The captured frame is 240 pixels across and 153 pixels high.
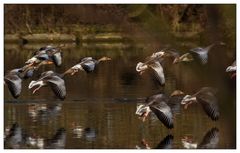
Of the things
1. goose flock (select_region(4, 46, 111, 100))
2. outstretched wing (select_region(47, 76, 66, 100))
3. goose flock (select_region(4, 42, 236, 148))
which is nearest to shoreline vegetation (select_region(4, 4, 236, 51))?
goose flock (select_region(4, 42, 236, 148))

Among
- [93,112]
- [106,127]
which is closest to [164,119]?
[106,127]

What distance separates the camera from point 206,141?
7258 mm

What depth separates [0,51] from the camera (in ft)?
14.7

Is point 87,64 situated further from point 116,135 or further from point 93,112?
point 116,135

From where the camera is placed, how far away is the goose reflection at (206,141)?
687cm

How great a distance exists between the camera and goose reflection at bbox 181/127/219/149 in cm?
687

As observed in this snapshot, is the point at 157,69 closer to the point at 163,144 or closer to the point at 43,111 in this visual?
the point at 163,144

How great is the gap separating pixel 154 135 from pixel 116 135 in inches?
16.6

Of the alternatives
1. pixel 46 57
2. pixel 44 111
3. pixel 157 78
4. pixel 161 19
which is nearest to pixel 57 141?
pixel 157 78

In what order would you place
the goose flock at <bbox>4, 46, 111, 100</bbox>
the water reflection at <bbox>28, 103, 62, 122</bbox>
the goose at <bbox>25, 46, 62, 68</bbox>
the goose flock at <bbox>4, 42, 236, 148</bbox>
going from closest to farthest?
the goose flock at <bbox>4, 42, 236, 148</bbox> → the goose flock at <bbox>4, 46, 111, 100</bbox> → the water reflection at <bbox>28, 103, 62, 122</bbox> → the goose at <bbox>25, 46, 62, 68</bbox>

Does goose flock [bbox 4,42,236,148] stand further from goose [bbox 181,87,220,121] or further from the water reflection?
the water reflection

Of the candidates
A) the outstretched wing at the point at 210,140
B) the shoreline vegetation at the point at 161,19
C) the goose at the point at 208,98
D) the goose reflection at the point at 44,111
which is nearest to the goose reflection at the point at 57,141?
the goose reflection at the point at 44,111

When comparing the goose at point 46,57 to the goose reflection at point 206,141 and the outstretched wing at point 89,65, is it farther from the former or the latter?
the goose reflection at point 206,141

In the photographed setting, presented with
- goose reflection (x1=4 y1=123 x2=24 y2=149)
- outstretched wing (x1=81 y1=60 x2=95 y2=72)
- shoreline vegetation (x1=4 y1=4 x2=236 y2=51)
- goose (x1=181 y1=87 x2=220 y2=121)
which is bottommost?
goose reflection (x1=4 y1=123 x2=24 y2=149)
